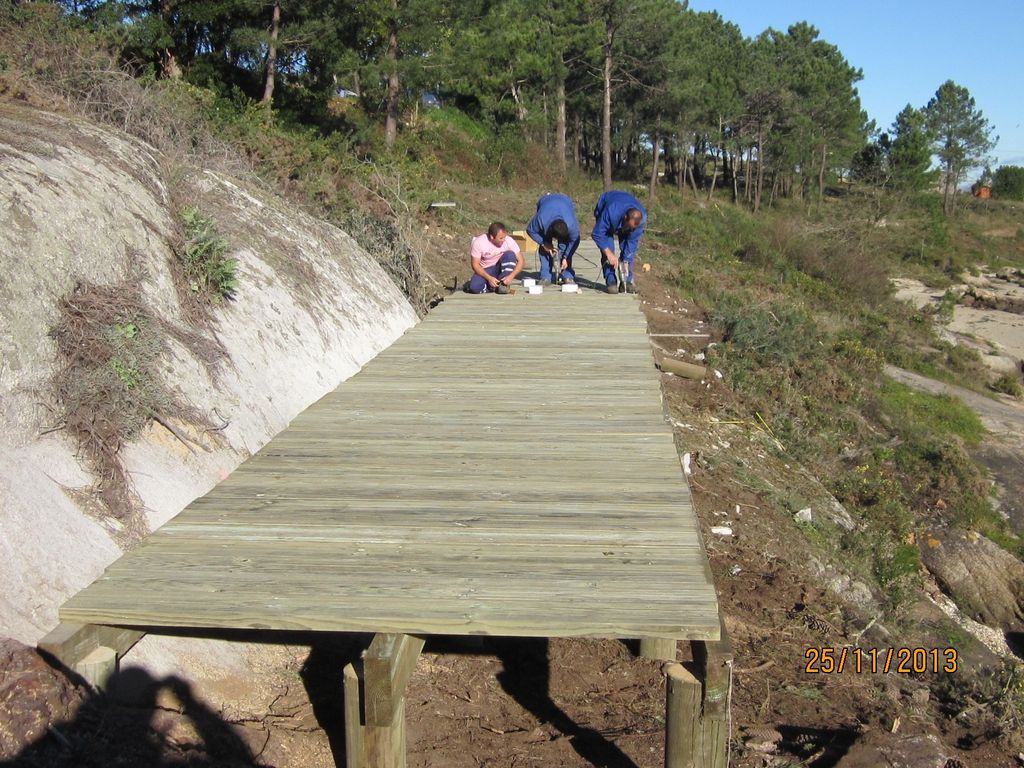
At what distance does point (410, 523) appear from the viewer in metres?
4.46

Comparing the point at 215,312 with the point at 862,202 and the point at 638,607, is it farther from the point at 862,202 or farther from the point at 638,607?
the point at 862,202

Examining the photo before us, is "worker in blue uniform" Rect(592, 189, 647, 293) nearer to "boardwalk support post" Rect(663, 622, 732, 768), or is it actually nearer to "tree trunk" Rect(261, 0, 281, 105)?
"boardwalk support post" Rect(663, 622, 732, 768)

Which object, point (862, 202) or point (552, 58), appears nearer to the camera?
point (552, 58)

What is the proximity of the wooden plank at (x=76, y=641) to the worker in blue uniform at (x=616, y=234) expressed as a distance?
844 cm

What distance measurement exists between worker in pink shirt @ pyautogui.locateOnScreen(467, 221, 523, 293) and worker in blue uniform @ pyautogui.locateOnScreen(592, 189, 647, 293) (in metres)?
1.10

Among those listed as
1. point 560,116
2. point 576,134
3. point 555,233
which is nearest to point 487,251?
point 555,233

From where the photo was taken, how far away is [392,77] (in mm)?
26703

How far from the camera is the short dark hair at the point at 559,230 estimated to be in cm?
1173

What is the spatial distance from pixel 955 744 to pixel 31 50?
10.8 m

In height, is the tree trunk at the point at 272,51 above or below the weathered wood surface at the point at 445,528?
above

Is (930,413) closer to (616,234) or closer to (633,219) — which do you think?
(616,234)

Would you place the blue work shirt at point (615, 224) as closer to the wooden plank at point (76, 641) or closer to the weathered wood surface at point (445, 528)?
the weathered wood surface at point (445, 528)

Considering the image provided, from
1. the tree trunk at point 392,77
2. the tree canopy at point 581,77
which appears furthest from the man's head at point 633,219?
the tree trunk at point 392,77

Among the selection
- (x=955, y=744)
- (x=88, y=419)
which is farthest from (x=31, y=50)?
(x=955, y=744)
